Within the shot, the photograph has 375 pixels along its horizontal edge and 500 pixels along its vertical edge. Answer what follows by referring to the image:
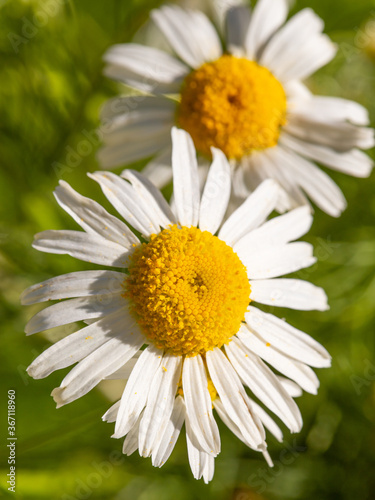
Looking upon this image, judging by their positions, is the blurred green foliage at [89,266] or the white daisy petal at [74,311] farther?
the blurred green foliage at [89,266]

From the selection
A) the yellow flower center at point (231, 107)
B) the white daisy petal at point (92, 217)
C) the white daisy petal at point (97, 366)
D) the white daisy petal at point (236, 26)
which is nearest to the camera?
the white daisy petal at point (97, 366)

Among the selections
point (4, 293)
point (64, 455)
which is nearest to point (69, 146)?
point (4, 293)

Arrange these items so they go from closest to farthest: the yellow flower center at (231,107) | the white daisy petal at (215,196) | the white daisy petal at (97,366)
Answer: the white daisy petal at (97,366) → the white daisy petal at (215,196) → the yellow flower center at (231,107)

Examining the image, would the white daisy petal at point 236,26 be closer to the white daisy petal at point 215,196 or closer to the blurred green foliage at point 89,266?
the blurred green foliage at point 89,266

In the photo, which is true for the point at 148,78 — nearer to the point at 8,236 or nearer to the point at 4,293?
the point at 8,236

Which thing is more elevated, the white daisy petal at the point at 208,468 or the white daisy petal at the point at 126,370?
the white daisy petal at the point at 126,370

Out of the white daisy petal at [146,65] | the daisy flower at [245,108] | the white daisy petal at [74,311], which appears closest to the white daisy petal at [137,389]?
the white daisy petal at [74,311]
